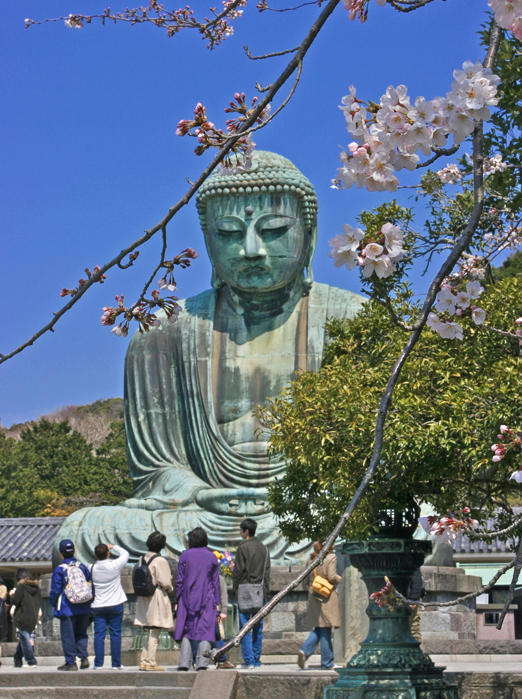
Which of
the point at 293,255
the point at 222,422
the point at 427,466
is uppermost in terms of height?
the point at 293,255

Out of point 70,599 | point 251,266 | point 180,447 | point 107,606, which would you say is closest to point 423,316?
point 70,599

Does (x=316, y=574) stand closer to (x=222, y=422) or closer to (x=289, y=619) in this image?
(x=289, y=619)

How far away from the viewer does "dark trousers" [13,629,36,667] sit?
401 inches

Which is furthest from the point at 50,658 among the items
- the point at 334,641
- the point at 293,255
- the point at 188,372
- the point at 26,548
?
→ the point at 26,548

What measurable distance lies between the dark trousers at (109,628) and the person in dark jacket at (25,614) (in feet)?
4.87

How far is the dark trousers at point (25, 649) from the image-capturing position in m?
10.2

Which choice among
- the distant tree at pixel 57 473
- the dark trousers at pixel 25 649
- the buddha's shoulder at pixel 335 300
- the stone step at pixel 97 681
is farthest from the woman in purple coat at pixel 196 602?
the distant tree at pixel 57 473

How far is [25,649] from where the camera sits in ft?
33.8

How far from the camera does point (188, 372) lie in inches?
535

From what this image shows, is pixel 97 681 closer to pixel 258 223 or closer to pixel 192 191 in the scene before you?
pixel 192 191

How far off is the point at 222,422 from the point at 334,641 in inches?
171

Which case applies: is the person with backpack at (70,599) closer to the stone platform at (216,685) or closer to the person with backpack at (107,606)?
the person with backpack at (107,606)

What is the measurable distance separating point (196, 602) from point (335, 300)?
647 centimetres

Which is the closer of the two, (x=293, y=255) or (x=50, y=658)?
(x=50, y=658)
